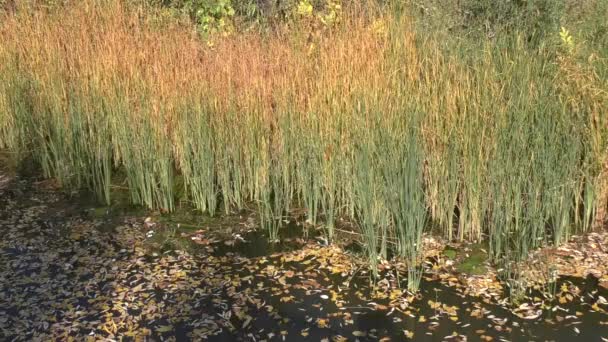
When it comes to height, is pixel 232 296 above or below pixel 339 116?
below

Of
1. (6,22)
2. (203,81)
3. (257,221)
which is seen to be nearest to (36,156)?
(6,22)

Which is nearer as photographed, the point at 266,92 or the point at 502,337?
the point at 502,337

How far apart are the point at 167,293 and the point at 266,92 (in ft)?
5.00

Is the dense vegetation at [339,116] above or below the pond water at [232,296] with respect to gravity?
above

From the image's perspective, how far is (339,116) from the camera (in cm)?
404

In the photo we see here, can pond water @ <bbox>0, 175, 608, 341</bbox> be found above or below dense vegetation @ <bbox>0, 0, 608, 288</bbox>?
below

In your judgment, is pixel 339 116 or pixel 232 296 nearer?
pixel 232 296

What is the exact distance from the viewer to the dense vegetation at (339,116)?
3.70 m

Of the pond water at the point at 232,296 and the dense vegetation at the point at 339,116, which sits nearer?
the pond water at the point at 232,296

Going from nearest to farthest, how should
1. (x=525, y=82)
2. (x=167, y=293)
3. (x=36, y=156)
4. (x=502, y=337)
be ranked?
(x=502, y=337), (x=167, y=293), (x=525, y=82), (x=36, y=156)

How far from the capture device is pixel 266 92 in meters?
4.34

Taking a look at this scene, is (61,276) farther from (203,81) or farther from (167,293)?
(203,81)

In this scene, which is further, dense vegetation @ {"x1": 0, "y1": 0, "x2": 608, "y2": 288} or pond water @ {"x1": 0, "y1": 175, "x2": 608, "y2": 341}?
dense vegetation @ {"x1": 0, "y1": 0, "x2": 608, "y2": 288}

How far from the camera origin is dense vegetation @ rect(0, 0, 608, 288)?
3703mm
